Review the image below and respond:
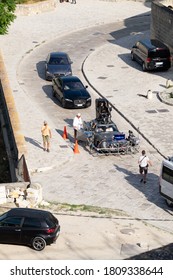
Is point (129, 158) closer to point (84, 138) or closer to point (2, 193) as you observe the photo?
point (84, 138)

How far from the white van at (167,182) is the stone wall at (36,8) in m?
38.1

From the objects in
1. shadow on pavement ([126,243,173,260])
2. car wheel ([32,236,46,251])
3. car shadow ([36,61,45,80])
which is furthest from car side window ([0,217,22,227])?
car shadow ([36,61,45,80])

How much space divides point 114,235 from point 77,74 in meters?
24.0

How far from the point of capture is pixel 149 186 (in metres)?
32.1

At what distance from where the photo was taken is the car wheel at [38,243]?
2575 centimetres

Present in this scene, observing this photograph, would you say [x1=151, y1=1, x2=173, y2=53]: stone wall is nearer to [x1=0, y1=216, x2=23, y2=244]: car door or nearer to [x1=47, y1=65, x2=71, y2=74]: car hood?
[x1=47, y1=65, x2=71, y2=74]: car hood

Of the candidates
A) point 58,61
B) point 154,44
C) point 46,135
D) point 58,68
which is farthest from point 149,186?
point 154,44

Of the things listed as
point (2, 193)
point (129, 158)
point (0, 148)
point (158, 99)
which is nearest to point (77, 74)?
point (158, 99)

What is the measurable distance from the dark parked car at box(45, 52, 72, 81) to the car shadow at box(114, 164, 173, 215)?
584 inches

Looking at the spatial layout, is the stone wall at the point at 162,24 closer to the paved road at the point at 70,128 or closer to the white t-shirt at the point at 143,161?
the paved road at the point at 70,128

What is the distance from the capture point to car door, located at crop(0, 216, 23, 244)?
2581 centimetres

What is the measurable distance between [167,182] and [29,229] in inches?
256

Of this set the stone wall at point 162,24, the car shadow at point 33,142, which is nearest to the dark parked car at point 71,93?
the car shadow at point 33,142

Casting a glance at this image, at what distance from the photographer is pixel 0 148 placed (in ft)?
134
